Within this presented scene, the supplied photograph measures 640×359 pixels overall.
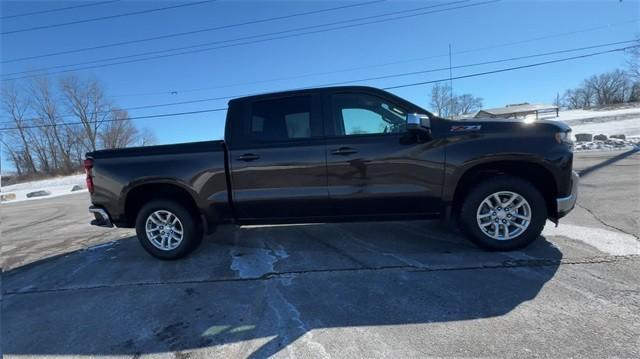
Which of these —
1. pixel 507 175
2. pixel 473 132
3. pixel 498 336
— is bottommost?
pixel 498 336

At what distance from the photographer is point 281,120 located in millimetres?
4031

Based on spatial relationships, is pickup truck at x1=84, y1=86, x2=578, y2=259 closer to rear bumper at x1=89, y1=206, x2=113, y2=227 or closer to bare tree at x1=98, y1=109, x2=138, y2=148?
rear bumper at x1=89, y1=206, x2=113, y2=227

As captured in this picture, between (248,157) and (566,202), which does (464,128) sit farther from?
(248,157)

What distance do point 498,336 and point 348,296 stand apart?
124 centimetres

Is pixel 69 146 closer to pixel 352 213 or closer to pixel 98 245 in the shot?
pixel 98 245

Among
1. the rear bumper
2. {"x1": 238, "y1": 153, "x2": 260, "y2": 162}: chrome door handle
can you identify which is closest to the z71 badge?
{"x1": 238, "y1": 153, "x2": 260, "y2": 162}: chrome door handle

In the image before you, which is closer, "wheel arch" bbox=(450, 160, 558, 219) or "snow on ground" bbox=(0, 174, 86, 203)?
"wheel arch" bbox=(450, 160, 558, 219)

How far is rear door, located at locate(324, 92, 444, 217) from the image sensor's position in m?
3.76

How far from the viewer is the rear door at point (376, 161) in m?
3.76

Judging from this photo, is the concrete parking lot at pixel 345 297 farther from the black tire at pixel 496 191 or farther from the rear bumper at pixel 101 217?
the rear bumper at pixel 101 217

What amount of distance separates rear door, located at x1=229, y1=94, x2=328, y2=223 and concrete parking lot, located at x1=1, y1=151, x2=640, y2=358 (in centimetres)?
69

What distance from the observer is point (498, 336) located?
236cm

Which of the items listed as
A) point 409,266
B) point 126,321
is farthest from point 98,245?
point 409,266

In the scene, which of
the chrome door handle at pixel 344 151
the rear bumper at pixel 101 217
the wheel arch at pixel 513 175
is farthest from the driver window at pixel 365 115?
the rear bumper at pixel 101 217
